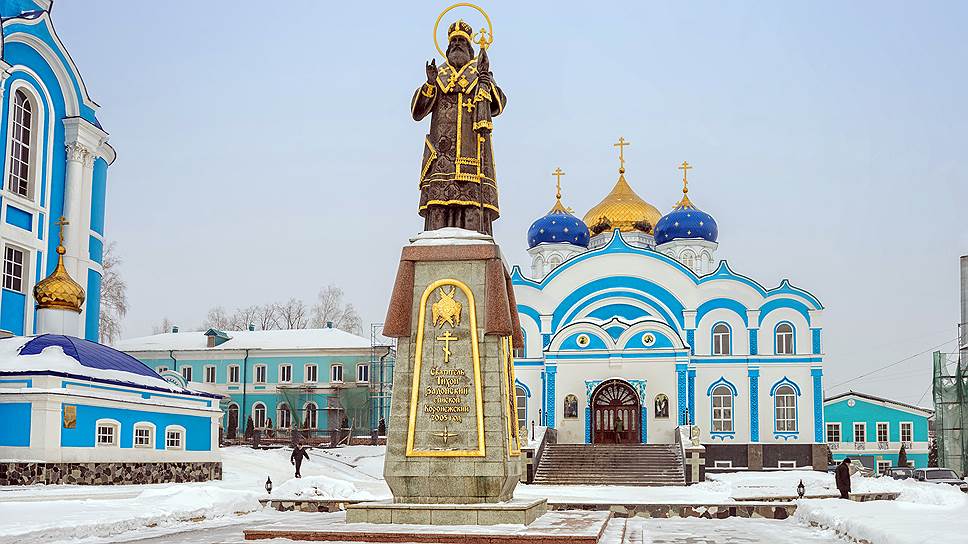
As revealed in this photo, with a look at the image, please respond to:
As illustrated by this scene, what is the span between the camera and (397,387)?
462 inches

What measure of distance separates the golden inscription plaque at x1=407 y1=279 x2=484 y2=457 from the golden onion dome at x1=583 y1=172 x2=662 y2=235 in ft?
103

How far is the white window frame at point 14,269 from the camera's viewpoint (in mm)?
24438

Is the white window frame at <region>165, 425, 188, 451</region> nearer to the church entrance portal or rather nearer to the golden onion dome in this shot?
the church entrance portal

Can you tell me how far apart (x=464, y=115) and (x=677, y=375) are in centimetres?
2217

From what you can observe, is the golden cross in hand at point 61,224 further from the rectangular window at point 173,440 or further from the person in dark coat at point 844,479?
the person in dark coat at point 844,479

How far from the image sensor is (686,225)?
40.6m

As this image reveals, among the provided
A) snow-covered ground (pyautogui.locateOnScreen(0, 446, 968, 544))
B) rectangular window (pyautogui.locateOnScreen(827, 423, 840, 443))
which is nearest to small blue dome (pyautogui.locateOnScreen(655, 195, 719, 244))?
rectangular window (pyautogui.locateOnScreen(827, 423, 840, 443))

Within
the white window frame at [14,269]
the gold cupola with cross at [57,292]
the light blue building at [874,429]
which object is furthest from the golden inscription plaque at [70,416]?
the light blue building at [874,429]

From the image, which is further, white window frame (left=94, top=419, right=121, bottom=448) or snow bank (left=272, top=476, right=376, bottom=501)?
white window frame (left=94, top=419, right=121, bottom=448)

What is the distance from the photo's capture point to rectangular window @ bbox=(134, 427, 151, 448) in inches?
831

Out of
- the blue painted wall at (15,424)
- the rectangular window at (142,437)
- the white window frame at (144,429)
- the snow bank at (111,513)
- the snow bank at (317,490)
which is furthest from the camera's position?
the rectangular window at (142,437)

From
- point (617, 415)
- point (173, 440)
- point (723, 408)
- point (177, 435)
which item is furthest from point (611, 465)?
point (173, 440)

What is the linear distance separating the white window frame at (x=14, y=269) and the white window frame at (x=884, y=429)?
34653mm

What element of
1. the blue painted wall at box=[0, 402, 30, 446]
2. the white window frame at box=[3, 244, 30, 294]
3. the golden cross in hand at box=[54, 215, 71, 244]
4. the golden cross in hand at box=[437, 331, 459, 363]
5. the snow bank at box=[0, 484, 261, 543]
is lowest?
the snow bank at box=[0, 484, 261, 543]
